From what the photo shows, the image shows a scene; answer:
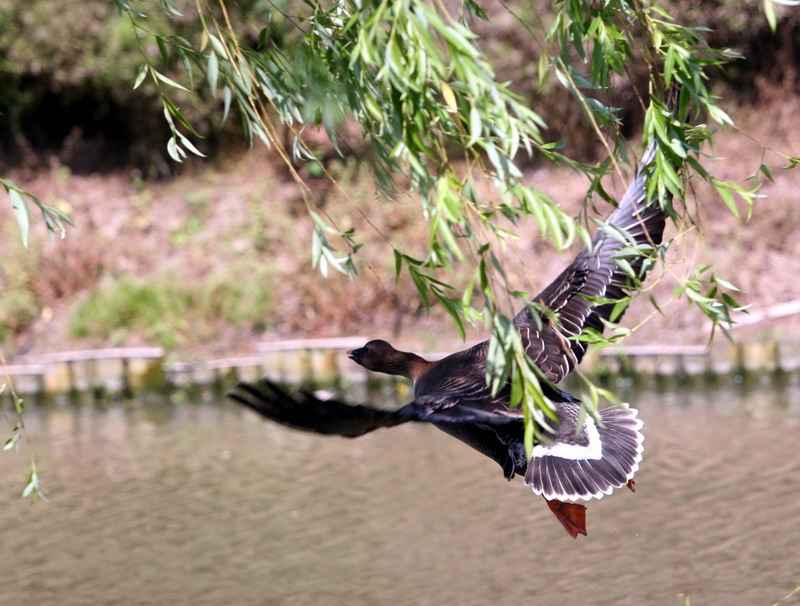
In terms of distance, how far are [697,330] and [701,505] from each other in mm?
3640

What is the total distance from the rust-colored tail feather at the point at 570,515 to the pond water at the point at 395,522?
3.69 feet

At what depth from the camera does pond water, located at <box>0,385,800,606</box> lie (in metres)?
5.47

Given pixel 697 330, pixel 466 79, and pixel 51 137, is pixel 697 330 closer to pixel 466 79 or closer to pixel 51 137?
pixel 466 79

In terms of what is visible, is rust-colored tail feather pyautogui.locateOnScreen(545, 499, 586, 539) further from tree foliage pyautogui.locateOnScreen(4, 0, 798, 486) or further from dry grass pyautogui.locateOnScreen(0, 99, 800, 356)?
dry grass pyautogui.locateOnScreen(0, 99, 800, 356)

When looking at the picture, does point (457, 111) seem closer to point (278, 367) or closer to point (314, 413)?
point (314, 413)

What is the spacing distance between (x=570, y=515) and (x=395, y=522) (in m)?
2.42

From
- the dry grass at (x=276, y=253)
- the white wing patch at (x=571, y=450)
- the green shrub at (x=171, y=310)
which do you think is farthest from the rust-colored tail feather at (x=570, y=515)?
the green shrub at (x=171, y=310)

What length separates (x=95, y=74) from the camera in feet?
42.6

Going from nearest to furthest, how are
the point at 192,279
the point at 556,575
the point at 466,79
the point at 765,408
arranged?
1. the point at 466,79
2. the point at 556,575
3. the point at 765,408
4. the point at 192,279

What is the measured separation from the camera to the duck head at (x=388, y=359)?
4.48m

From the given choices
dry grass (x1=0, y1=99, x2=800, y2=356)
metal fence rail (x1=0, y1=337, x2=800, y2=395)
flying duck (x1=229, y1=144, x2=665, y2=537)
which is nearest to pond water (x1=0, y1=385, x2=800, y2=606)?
metal fence rail (x1=0, y1=337, x2=800, y2=395)

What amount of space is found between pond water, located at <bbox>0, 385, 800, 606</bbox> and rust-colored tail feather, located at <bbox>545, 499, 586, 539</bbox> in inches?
44.3

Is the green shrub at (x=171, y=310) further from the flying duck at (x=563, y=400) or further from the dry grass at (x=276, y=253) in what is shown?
the flying duck at (x=563, y=400)

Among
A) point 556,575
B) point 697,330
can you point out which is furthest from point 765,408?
point 556,575
